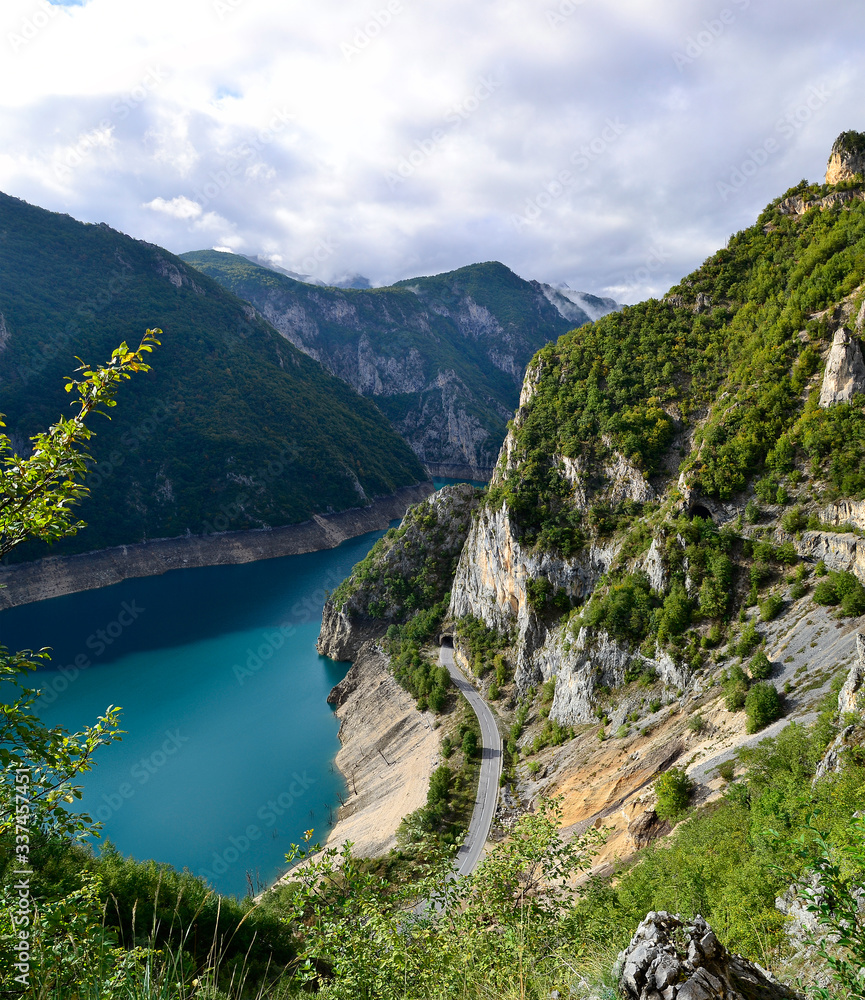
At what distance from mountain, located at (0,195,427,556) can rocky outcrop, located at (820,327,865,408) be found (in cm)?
10887

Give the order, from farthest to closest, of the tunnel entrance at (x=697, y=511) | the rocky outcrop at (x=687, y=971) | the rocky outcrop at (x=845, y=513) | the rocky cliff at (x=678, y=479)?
1. the tunnel entrance at (x=697, y=511)
2. the rocky cliff at (x=678, y=479)
3. the rocky outcrop at (x=845, y=513)
4. the rocky outcrop at (x=687, y=971)

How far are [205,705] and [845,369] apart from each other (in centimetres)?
6780

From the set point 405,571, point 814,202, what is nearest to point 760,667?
point 814,202

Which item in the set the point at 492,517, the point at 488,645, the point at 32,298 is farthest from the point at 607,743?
the point at 32,298

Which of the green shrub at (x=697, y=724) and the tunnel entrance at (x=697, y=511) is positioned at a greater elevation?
the tunnel entrance at (x=697, y=511)

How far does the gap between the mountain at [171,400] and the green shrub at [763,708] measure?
4288 inches

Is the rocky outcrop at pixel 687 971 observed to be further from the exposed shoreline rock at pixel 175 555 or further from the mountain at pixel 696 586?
the exposed shoreline rock at pixel 175 555

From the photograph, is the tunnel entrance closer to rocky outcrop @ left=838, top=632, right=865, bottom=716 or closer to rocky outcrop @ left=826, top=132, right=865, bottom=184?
rocky outcrop @ left=838, top=632, right=865, bottom=716

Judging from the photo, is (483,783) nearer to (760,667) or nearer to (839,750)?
(760,667)

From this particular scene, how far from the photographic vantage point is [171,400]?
136250mm

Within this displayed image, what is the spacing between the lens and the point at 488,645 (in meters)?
52.2

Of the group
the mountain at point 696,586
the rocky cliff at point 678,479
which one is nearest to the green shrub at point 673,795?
the mountain at point 696,586

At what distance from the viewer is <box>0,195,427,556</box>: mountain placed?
114250mm

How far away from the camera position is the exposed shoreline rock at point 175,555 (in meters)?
87.0
